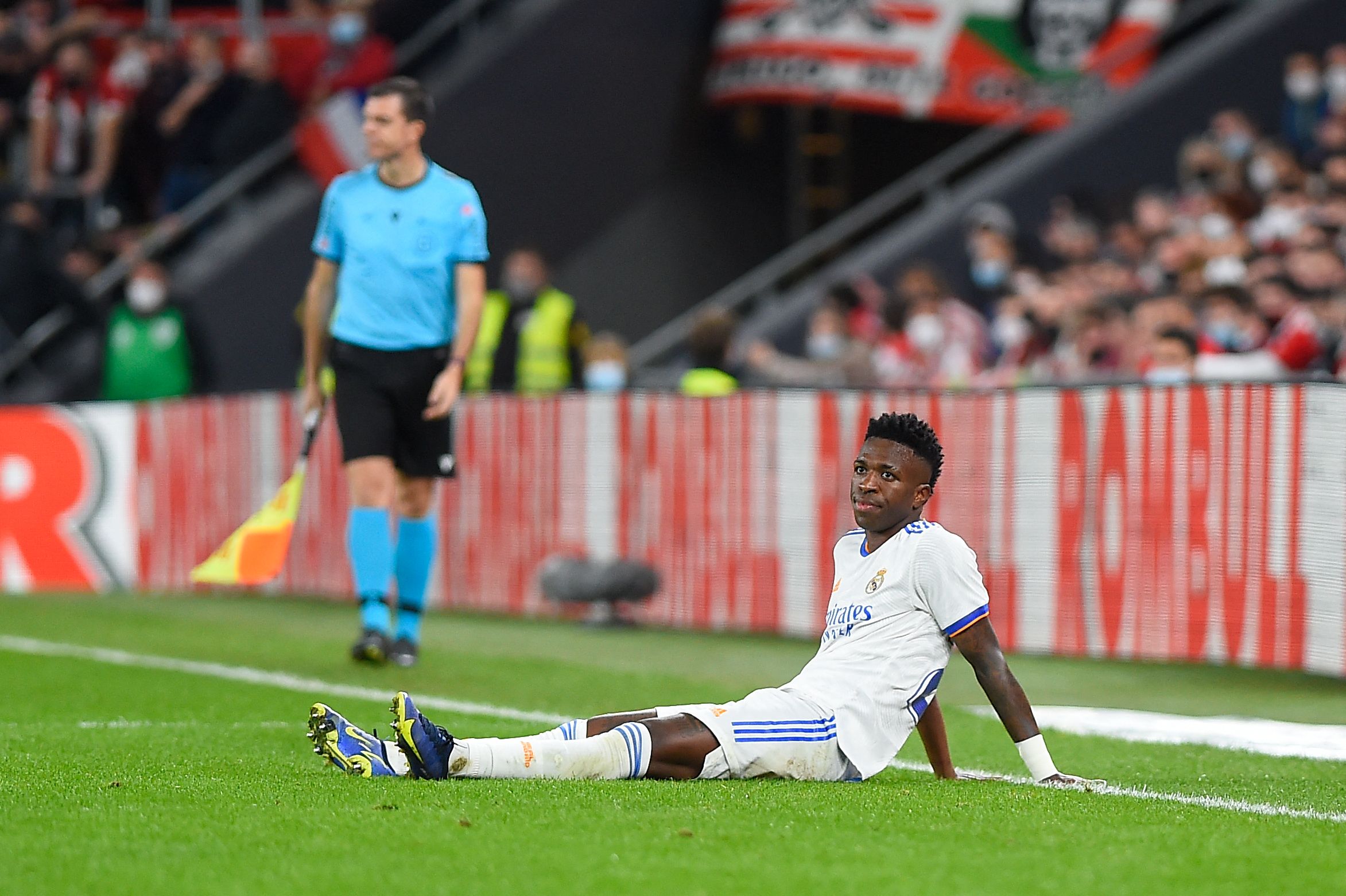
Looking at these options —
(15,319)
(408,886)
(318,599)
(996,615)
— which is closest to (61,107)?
(15,319)

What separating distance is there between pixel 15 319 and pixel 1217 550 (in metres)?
11.8

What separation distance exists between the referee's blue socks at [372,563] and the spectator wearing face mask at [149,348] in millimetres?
7719

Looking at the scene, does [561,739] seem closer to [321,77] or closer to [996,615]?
[996,615]

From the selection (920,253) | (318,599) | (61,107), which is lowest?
(318,599)

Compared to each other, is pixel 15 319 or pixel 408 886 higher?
pixel 15 319

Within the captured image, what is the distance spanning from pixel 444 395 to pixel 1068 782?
13.1ft

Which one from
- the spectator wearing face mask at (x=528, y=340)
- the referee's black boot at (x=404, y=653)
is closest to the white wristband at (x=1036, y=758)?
the referee's black boot at (x=404, y=653)

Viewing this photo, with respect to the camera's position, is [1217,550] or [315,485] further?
[315,485]

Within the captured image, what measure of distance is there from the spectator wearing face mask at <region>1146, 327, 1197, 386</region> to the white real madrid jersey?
5047 millimetres

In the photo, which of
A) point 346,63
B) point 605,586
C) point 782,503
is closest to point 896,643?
point 782,503

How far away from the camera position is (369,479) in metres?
8.95

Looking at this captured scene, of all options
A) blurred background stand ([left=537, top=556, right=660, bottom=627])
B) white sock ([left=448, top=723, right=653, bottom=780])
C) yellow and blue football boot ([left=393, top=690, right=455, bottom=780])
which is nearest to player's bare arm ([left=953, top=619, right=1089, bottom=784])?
white sock ([left=448, top=723, right=653, bottom=780])

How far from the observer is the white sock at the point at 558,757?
221 inches

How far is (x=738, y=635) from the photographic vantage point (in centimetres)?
1158
